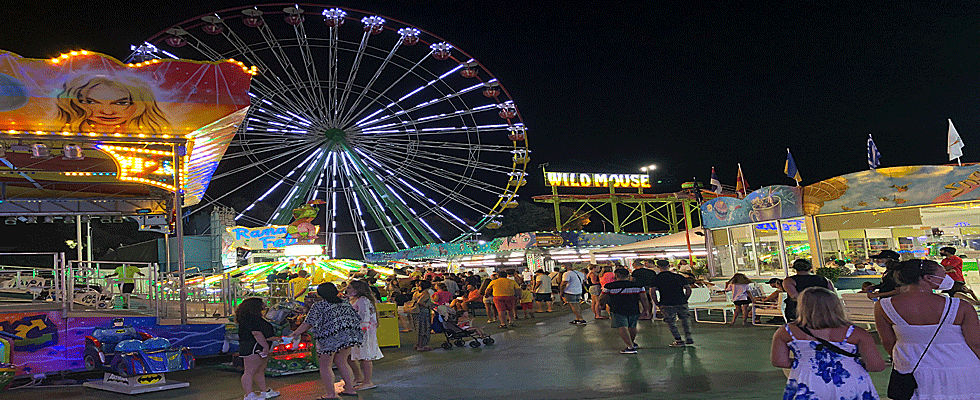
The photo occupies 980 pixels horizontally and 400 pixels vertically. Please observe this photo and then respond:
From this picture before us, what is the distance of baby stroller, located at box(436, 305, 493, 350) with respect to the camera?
407 inches

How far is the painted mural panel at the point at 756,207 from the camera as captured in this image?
15344 mm

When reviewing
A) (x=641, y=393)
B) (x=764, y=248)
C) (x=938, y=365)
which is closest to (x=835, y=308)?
(x=938, y=365)

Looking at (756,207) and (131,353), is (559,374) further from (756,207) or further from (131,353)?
(756,207)

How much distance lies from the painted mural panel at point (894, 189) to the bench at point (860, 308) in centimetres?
Answer: 490

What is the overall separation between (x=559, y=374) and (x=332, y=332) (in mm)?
2464

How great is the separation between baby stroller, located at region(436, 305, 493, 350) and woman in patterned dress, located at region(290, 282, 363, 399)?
378cm

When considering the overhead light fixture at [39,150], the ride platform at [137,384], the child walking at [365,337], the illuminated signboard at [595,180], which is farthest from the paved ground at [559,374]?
the illuminated signboard at [595,180]

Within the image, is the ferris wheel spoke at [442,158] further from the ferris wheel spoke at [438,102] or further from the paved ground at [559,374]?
the paved ground at [559,374]

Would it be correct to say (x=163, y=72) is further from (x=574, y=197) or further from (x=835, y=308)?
(x=574, y=197)

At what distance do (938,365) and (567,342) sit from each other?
7.04 metres

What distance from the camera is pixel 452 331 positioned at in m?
10.3

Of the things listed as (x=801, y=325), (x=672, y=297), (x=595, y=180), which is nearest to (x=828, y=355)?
(x=801, y=325)

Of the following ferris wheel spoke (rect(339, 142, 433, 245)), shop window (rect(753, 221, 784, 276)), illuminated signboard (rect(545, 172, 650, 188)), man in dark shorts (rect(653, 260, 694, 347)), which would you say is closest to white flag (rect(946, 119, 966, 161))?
shop window (rect(753, 221, 784, 276))

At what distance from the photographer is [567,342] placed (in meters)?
10.3
